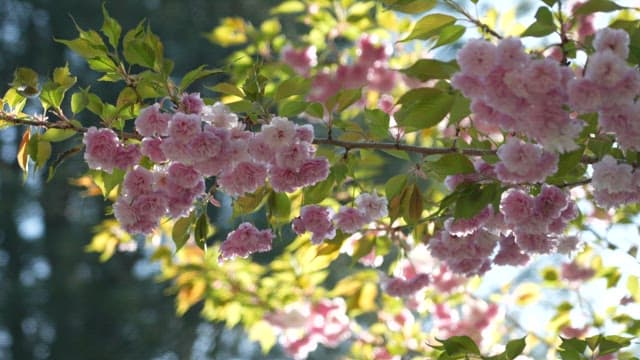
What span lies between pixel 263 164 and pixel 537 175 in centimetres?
20

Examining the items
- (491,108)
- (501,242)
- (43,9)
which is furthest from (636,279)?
(43,9)

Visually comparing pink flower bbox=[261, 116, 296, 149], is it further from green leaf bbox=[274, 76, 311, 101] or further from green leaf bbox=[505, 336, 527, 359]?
green leaf bbox=[505, 336, 527, 359]

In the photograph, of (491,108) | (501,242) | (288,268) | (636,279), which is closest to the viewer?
(491,108)

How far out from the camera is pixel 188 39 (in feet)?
8.66

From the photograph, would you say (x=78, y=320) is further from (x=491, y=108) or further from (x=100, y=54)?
(x=491, y=108)

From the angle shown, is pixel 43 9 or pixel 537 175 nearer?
pixel 537 175

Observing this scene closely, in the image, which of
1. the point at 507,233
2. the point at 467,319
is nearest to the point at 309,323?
the point at 467,319

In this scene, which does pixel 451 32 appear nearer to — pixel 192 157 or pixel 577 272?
pixel 192 157

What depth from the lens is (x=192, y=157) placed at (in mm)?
618

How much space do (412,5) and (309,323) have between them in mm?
867

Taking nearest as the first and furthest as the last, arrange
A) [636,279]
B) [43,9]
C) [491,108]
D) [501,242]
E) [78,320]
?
[491,108], [501,242], [636,279], [78,320], [43,9]

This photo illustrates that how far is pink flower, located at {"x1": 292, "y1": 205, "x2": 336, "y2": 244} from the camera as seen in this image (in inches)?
29.8

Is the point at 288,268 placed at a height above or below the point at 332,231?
below

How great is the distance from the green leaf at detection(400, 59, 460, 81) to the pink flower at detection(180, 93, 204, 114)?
0.16 meters
